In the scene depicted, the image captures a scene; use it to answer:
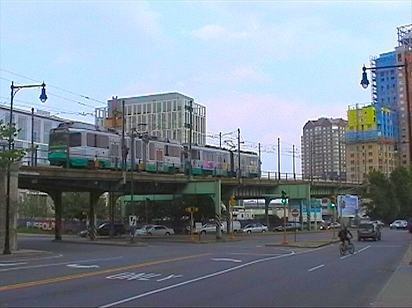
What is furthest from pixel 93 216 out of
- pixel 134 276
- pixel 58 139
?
pixel 134 276

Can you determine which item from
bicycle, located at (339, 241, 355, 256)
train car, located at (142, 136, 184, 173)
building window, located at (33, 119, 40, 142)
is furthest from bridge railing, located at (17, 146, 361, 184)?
building window, located at (33, 119, 40, 142)

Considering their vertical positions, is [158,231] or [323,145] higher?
[323,145]

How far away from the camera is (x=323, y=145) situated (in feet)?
524

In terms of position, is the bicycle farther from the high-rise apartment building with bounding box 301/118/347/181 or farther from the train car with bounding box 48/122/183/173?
the high-rise apartment building with bounding box 301/118/347/181

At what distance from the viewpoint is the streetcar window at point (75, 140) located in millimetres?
50000

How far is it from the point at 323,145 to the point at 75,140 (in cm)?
11610

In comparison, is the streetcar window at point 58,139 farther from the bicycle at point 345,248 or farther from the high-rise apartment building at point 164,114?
the high-rise apartment building at point 164,114

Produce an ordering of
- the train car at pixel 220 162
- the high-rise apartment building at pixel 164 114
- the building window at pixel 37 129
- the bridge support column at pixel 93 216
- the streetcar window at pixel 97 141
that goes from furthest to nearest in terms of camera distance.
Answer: the high-rise apartment building at pixel 164 114 → the building window at pixel 37 129 → the train car at pixel 220 162 → the bridge support column at pixel 93 216 → the streetcar window at pixel 97 141

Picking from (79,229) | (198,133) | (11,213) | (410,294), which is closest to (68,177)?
(11,213)

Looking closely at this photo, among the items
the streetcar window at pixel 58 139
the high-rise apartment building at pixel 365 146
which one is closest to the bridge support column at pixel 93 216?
the streetcar window at pixel 58 139

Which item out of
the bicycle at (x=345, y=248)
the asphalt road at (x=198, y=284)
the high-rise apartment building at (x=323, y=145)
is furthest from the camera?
the high-rise apartment building at (x=323, y=145)

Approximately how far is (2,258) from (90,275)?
556 inches

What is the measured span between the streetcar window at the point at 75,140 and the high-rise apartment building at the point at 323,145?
106230 millimetres

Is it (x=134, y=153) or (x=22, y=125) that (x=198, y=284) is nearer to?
(x=134, y=153)
